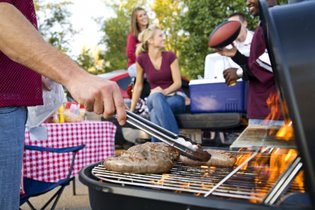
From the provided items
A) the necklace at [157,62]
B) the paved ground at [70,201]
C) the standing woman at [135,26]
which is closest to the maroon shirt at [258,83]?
the paved ground at [70,201]

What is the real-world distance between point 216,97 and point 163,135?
335cm

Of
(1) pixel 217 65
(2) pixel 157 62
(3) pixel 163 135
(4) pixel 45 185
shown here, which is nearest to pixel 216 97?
(1) pixel 217 65

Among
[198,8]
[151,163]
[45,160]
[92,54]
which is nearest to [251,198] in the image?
[151,163]

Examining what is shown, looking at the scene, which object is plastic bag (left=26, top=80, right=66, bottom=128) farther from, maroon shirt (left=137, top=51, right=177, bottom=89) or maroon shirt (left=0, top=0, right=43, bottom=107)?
maroon shirt (left=137, top=51, right=177, bottom=89)

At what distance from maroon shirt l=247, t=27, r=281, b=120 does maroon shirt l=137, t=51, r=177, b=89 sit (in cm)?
188

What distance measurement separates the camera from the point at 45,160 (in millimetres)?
3609

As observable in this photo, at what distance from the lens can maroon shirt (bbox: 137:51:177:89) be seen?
5.03 metres

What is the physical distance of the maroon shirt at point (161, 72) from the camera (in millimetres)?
5031

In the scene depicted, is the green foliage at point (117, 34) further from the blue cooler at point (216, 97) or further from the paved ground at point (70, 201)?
the paved ground at point (70, 201)

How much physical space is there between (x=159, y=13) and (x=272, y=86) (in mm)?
16806

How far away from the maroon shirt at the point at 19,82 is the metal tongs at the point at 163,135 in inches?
18.4

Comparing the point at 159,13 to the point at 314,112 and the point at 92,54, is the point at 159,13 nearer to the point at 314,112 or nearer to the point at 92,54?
the point at 92,54

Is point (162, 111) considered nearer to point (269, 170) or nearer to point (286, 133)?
point (269, 170)

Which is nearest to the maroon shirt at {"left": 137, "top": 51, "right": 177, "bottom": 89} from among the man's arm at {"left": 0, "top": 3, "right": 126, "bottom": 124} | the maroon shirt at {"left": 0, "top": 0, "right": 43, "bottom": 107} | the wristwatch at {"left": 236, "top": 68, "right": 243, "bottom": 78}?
the wristwatch at {"left": 236, "top": 68, "right": 243, "bottom": 78}
